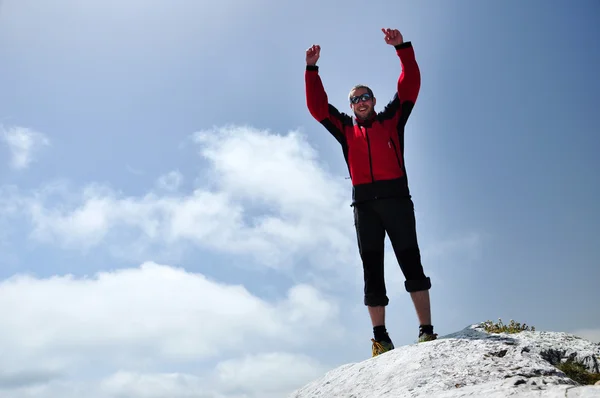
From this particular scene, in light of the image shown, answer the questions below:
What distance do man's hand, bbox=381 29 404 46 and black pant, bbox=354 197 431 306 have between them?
2.39 m

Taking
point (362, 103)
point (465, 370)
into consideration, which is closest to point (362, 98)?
point (362, 103)

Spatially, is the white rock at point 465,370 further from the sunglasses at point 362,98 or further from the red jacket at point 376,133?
the sunglasses at point 362,98

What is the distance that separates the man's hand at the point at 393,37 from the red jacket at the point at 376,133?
77 mm

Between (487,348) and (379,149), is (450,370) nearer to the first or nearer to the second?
(487,348)

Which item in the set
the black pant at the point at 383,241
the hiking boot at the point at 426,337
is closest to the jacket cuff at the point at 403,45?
the black pant at the point at 383,241

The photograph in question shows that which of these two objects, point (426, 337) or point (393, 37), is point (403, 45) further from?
point (426, 337)

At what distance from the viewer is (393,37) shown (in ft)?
26.3

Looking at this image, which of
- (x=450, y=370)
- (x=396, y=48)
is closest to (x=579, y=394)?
(x=450, y=370)

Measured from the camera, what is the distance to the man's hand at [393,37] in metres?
8.02

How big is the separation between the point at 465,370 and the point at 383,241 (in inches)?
106

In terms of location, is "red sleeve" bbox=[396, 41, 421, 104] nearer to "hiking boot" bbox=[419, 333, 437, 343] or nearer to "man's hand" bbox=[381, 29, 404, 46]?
"man's hand" bbox=[381, 29, 404, 46]

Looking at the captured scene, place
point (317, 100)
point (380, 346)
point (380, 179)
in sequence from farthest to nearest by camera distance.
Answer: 1. point (317, 100)
2. point (380, 179)
3. point (380, 346)

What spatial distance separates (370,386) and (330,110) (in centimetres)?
431

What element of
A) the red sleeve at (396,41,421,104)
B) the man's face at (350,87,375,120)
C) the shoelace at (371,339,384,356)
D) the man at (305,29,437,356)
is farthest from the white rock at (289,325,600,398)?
the red sleeve at (396,41,421,104)
